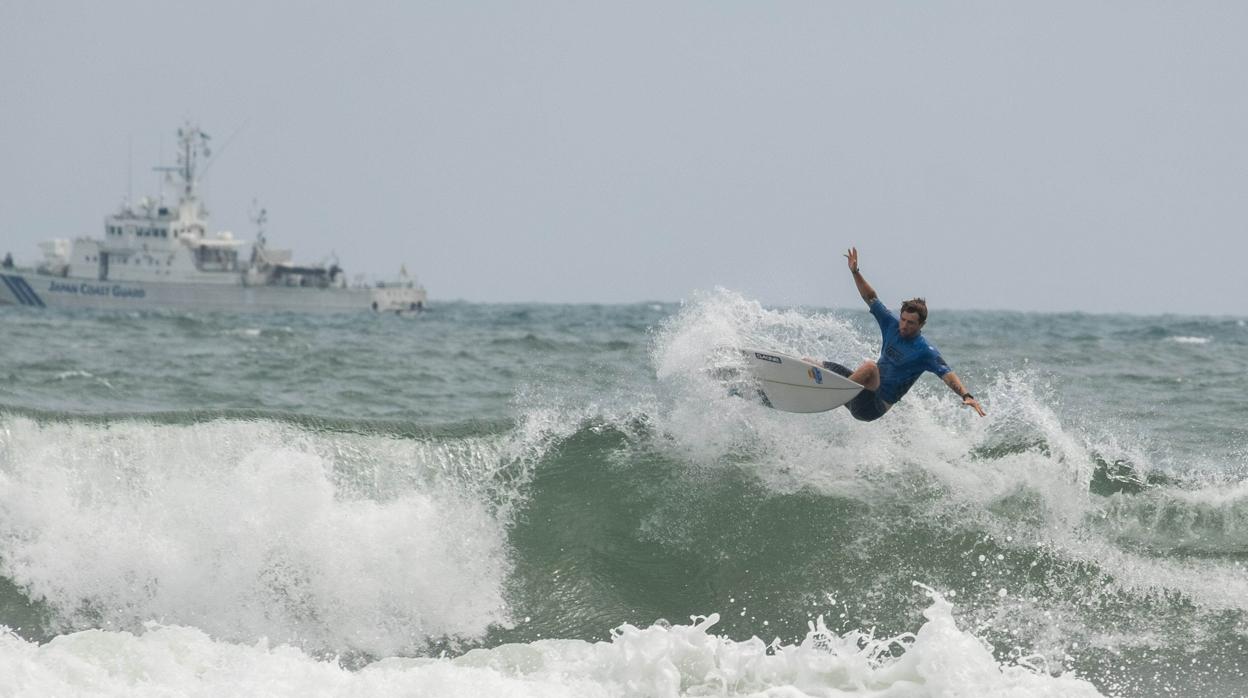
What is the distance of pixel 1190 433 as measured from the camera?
14945 mm

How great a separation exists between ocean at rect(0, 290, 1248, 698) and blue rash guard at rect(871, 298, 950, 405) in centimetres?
102

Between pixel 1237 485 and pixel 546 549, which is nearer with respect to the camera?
pixel 546 549

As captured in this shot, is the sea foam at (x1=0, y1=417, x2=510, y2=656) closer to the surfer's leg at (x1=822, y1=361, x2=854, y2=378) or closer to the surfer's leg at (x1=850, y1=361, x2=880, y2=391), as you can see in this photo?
the surfer's leg at (x1=822, y1=361, x2=854, y2=378)

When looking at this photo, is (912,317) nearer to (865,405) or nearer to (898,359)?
(898,359)

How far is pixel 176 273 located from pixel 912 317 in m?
61.9

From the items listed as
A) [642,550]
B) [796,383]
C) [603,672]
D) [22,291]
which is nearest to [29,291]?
[22,291]

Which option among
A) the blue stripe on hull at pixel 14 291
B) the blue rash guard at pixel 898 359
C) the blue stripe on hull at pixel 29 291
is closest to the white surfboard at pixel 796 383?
the blue rash guard at pixel 898 359

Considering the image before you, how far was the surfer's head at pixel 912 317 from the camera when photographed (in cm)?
992

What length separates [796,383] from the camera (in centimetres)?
1073

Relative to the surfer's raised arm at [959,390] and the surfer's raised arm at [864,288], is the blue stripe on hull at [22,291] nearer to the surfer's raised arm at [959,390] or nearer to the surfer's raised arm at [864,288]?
the surfer's raised arm at [864,288]

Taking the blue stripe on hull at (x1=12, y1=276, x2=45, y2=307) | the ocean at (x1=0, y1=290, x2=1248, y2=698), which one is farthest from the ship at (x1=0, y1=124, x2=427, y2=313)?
the ocean at (x1=0, y1=290, x2=1248, y2=698)

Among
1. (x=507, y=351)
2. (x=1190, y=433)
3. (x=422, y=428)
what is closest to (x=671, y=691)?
(x=422, y=428)

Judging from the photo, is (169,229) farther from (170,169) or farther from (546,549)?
(546,549)

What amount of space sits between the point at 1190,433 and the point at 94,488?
12.3 meters
